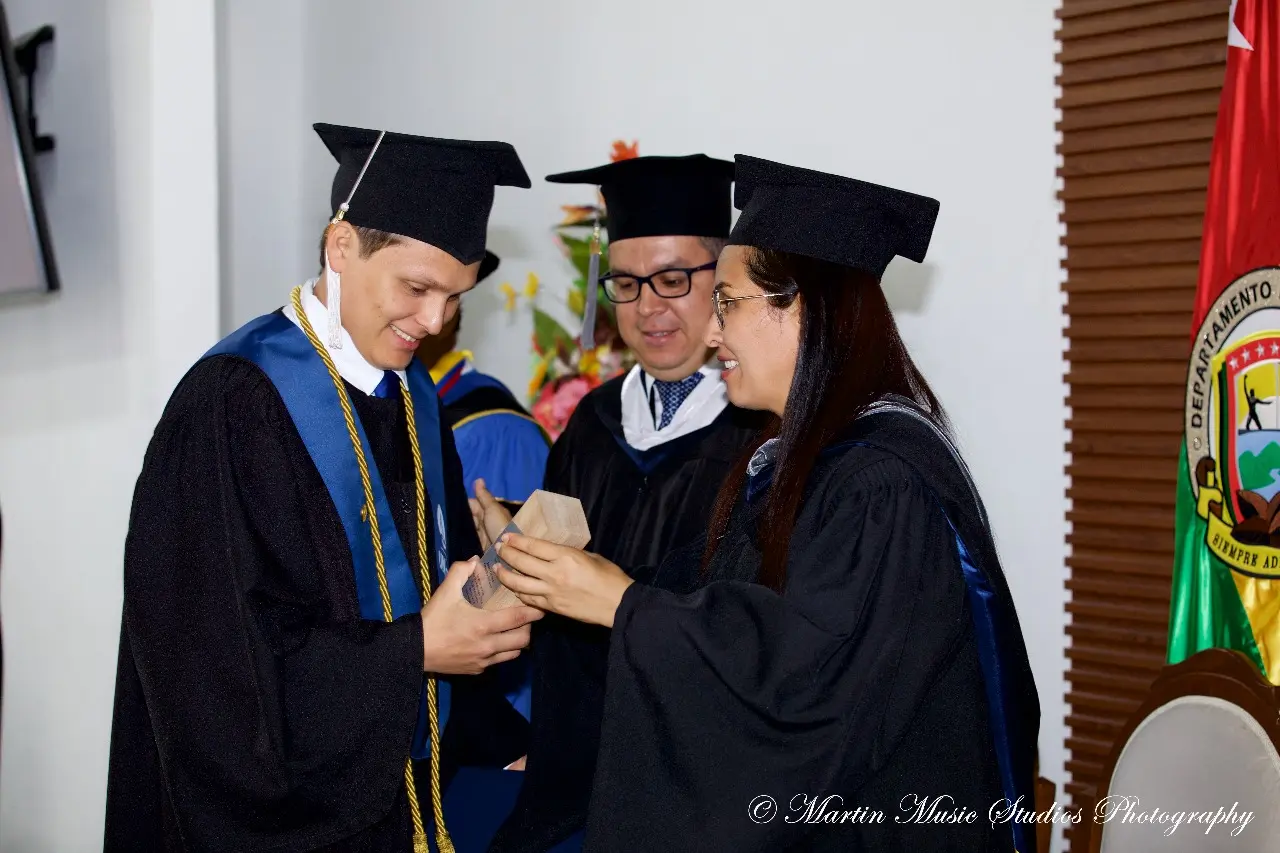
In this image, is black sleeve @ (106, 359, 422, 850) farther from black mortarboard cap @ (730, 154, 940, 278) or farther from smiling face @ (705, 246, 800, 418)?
black mortarboard cap @ (730, 154, 940, 278)

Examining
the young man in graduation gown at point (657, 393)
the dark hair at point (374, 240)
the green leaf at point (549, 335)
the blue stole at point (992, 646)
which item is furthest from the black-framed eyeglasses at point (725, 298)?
the green leaf at point (549, 335)

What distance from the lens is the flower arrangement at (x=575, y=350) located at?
156 inches

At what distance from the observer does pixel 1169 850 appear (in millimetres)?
2088

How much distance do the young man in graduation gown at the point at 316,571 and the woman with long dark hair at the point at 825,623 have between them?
299mm

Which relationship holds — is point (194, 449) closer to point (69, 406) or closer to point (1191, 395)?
point (69, 406)

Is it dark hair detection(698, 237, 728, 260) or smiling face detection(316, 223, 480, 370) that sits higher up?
dark hair detection(698, 237, 728, 260)

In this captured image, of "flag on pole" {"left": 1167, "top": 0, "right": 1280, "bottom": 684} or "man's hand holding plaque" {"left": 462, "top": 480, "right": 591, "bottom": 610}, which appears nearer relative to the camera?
"man's hand holding plaque" {"left": 462, "top": 480, "right": 591, "bottom": 610}

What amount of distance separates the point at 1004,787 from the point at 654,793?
22.5 inches

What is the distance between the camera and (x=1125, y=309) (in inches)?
126

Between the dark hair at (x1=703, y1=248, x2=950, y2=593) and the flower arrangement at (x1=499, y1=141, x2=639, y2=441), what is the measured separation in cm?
190

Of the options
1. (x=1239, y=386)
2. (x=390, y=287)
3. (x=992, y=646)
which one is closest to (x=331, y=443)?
(x=390, y=287)

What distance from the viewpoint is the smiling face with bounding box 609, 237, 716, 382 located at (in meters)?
2.99

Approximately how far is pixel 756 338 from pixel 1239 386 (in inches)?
47.9

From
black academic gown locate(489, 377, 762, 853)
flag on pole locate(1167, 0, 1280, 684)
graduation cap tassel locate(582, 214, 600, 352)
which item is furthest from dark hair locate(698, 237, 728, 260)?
flag on pole locate(1167, 0, 1280, 684)
